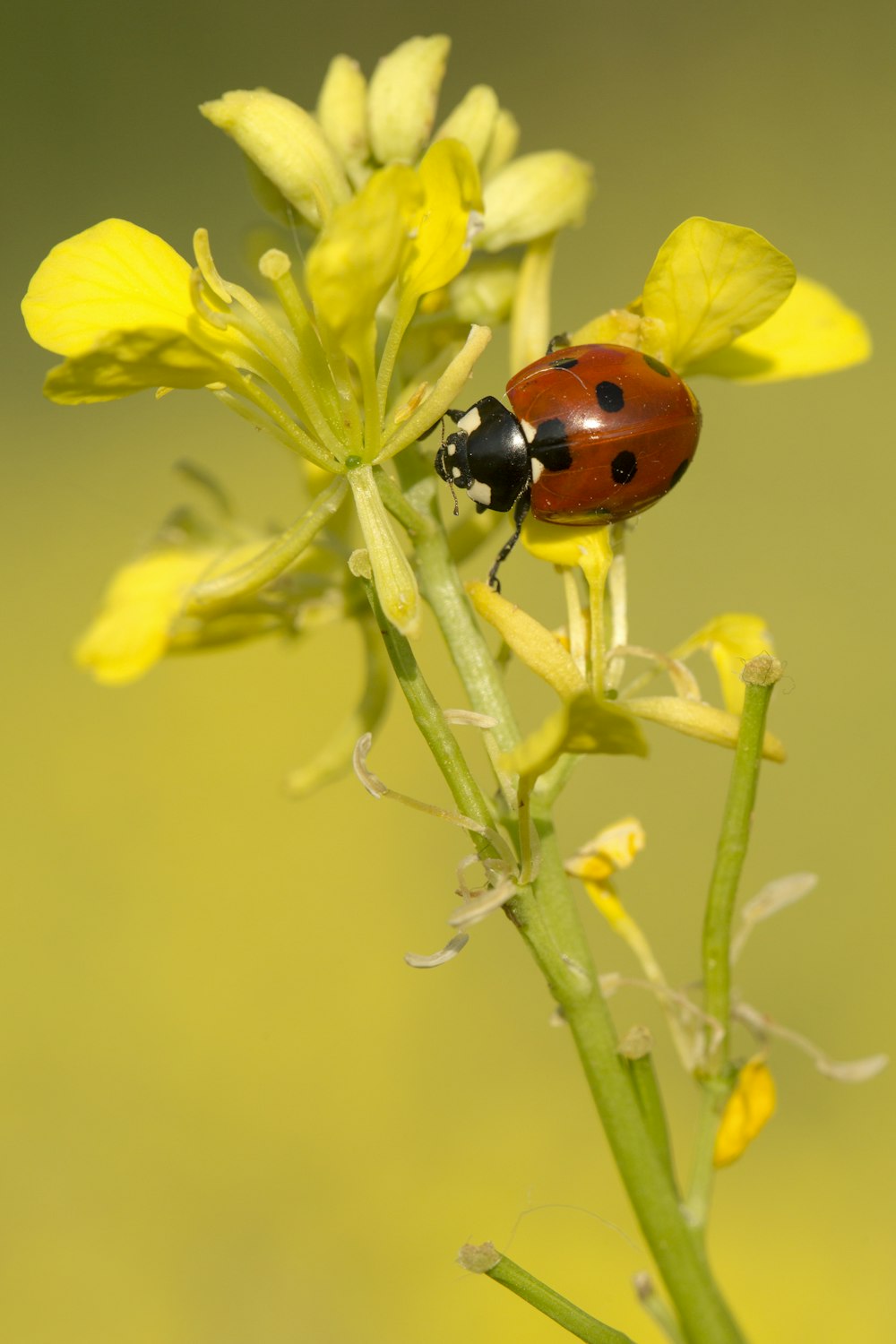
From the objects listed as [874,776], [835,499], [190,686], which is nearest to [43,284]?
[190,686]

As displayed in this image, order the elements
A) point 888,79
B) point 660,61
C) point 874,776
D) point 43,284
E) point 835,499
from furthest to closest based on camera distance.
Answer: point 660,61
point 888,79
point 835,499
point 874,776
point 43,284

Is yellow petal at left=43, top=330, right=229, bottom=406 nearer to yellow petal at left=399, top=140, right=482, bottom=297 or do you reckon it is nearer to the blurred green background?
yellow petal at left=399, top=140, right=482, bottom=297

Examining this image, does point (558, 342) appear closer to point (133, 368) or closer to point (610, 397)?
point (610, 397)

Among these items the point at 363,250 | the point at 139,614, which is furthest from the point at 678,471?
the point at 139,614

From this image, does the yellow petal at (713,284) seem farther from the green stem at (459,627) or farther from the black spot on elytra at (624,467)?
the green stem at (459,627)

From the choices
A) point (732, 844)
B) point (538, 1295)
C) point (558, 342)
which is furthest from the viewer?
point (558, 342)

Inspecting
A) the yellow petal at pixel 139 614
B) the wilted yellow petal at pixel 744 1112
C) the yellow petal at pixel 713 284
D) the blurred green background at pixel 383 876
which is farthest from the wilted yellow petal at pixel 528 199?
the blurred green background at pixel 383 876

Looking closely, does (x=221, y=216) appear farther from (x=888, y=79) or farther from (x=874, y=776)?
(x=874, y=776)
